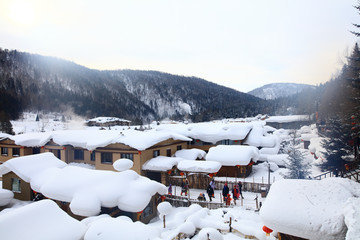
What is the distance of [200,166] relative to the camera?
62.9ft

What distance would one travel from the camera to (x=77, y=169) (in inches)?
606

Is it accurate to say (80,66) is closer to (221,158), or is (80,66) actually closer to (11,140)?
(11,140)

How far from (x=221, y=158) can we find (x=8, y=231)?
1766 cm

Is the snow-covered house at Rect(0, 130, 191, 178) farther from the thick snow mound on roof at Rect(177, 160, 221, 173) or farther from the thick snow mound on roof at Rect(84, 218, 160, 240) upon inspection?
the thick snow mound on roof at Rect(84, 218, 160, 240)

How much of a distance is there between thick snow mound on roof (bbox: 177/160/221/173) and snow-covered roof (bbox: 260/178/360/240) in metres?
11.7

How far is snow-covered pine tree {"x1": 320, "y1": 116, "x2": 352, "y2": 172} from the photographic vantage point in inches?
639

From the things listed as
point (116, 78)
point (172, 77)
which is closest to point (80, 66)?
point (116, 78)

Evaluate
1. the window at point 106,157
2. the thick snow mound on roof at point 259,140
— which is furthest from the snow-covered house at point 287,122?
the window at point 106,157

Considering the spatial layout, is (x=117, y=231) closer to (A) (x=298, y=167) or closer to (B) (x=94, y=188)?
(B) (x=94, y=188)

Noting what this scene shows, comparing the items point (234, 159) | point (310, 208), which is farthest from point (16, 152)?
point (310, 208)

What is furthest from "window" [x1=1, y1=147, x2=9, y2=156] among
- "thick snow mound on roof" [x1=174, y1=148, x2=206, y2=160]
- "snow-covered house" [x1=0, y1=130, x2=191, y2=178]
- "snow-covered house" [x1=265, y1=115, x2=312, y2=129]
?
"snow-covered house" [x1=265, y1=115, x2=312, y2=129]

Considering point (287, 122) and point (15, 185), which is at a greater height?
point (287, 122)

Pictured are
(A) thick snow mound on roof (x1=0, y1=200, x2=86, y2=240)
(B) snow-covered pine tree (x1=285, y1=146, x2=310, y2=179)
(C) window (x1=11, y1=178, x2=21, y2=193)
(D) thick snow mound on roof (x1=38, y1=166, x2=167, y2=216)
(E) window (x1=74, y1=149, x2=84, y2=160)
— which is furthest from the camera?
(E) window (x1=74, y1=149, x2=84, y2=160)

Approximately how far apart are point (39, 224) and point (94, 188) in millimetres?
5920
